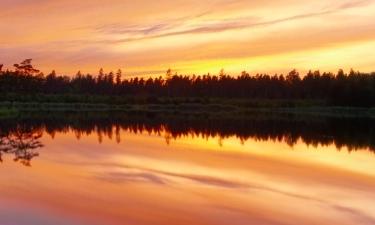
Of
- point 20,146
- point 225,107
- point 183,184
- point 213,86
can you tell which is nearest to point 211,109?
point 225,107

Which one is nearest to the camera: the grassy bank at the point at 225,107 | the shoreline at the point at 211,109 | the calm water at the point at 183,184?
the calm water at the point at 183,184

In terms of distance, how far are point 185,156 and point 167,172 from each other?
5.10 meters

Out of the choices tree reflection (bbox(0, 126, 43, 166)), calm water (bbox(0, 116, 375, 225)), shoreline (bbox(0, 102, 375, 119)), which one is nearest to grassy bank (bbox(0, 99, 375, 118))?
shoreline (bbox(0, 102, 375, 119))

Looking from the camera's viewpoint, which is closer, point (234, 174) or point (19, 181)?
point (19, 181)

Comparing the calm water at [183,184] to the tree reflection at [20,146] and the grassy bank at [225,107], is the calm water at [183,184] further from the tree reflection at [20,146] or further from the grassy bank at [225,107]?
the grassy bank at [225,107]

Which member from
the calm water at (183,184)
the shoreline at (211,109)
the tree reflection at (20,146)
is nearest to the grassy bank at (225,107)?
the shoreline at (211,109)

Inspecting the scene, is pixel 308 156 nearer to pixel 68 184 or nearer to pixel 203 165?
pixel 203 165

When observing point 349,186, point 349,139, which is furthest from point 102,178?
point 349,139

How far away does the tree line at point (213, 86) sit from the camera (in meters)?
85.2

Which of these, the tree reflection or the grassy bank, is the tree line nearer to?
the grassy bank

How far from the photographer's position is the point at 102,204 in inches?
435

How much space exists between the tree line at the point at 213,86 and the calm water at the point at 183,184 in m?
61.2

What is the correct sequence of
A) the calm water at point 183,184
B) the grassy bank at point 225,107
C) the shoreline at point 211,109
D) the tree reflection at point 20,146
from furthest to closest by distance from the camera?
the grassy bank at point 225,107, the shoreline at point 211,109, the tree reflection at point 20,146, the calm water at point 183,184

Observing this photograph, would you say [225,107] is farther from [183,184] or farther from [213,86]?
[183,184]
